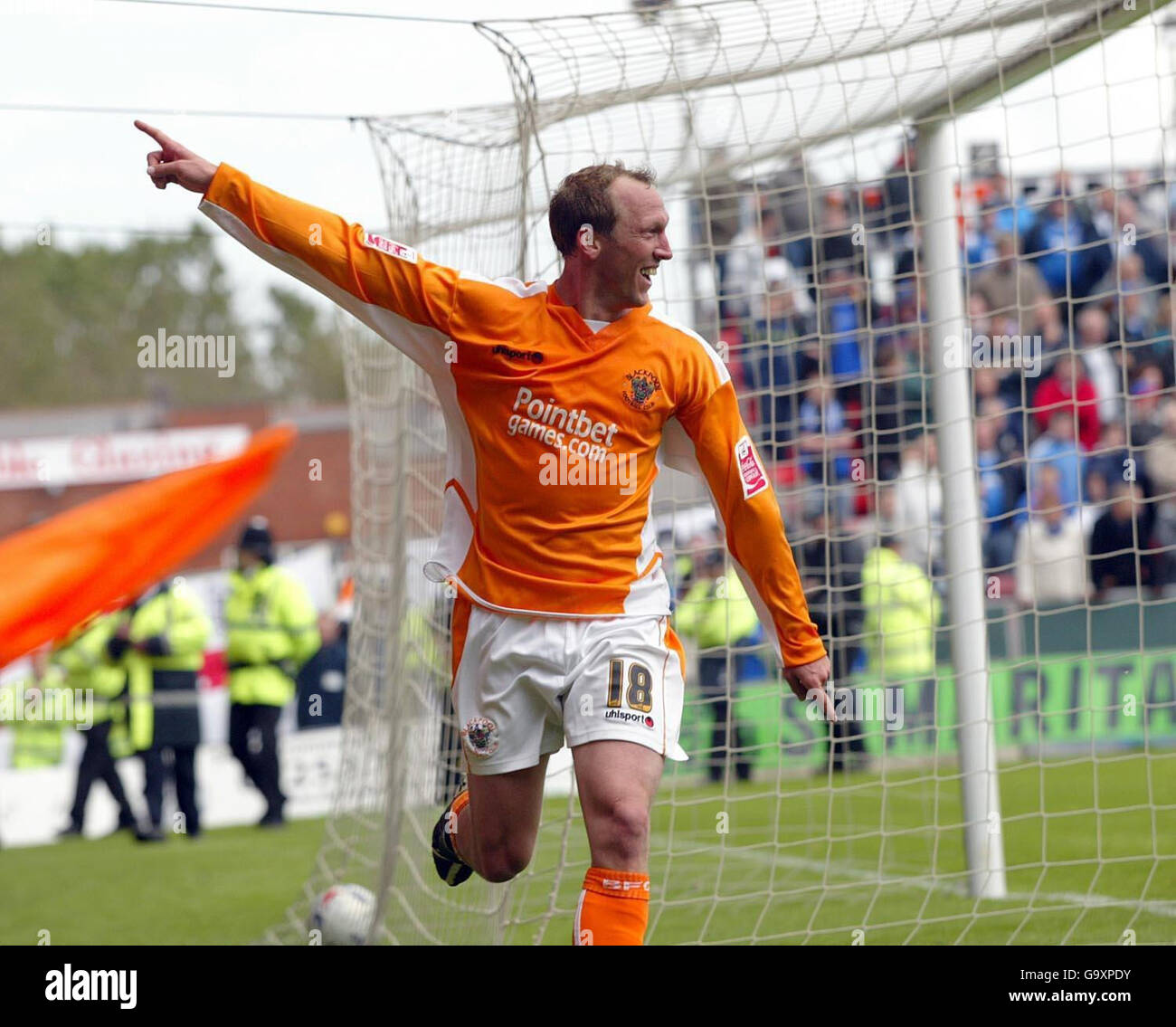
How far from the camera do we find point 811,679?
13.1 ft

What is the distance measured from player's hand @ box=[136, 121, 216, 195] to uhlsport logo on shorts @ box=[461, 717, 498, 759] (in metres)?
1.56

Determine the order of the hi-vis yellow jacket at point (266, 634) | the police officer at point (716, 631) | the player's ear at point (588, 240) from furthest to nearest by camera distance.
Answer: the hi-vis yellow jacket at point (266, 634), the police officer at point (716, 631), the player's ear at point (588, 240)

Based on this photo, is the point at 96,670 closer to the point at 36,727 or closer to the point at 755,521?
the point at 36,727

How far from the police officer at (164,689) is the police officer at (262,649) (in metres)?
0.40

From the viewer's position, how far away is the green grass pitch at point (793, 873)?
5930mm

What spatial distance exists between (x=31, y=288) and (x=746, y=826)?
4242cm

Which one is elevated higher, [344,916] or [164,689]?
[164,689]

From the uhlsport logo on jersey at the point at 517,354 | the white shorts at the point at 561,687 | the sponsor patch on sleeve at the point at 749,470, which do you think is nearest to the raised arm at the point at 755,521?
the sponsor patch on sleeve at the point at 749,470

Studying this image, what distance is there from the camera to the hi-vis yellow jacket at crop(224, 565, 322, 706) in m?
10.5

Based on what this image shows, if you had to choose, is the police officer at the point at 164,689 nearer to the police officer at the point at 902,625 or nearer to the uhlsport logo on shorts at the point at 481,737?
the police officer at the point at 902,625

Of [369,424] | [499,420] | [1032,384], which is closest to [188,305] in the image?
[1032,384]

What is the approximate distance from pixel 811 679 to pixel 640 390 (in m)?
0.89

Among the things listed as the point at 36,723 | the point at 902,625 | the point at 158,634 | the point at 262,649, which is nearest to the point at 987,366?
the point at 902,625

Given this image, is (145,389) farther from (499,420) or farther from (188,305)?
(499,420)
